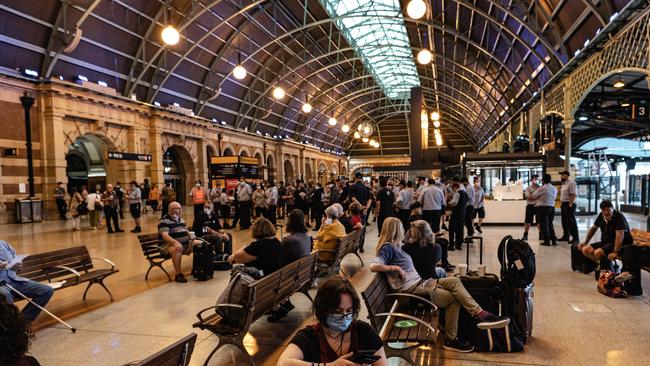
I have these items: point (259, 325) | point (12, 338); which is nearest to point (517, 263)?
point (259, 325)

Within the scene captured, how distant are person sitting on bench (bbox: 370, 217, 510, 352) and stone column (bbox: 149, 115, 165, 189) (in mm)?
20338

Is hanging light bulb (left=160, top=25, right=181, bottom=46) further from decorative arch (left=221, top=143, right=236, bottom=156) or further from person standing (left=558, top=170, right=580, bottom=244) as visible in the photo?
decorative arch (left=221, top=143, right=236, bottom=156)

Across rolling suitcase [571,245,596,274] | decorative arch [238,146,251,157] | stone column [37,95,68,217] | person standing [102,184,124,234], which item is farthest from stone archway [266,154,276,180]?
rolling suitcase [571,245,596,274]

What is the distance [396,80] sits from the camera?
1791 inches

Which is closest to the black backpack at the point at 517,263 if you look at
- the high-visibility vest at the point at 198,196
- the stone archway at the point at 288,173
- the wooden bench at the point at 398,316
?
the wooden bench at the point at 398,316

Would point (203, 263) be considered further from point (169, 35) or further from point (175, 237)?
point (169, 35)

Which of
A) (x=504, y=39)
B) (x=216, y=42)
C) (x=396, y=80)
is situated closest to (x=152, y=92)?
(x=216, y=42)

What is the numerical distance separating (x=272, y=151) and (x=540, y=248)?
101ft

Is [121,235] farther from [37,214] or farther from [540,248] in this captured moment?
[540,248]

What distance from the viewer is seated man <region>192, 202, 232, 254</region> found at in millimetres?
7477

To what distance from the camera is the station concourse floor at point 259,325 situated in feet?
11.6

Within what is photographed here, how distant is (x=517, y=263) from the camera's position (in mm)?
3793

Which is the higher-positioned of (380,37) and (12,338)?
(380,37)

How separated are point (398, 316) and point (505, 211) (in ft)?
38.7
